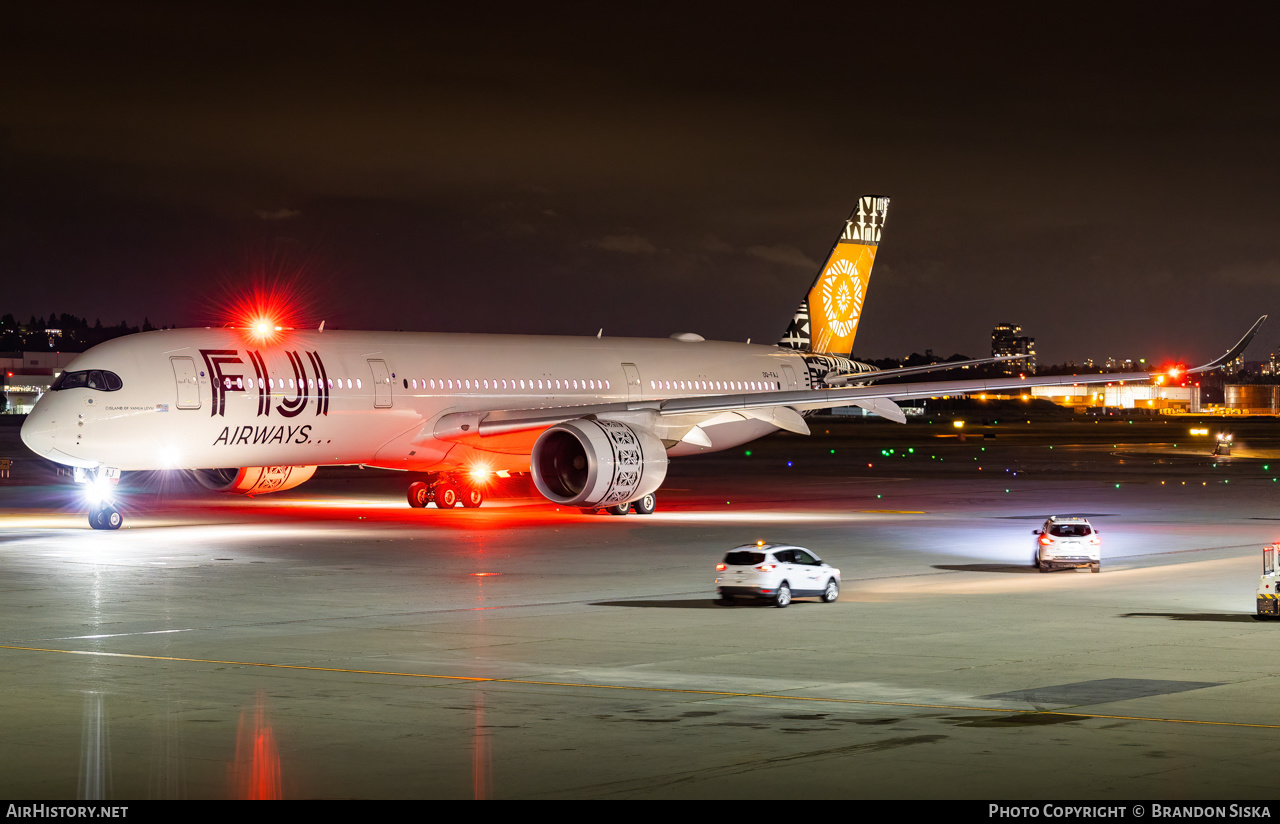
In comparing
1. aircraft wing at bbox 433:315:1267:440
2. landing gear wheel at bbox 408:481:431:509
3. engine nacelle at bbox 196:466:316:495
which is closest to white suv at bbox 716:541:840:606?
aircraft wing at bbox 433:315:1267:440

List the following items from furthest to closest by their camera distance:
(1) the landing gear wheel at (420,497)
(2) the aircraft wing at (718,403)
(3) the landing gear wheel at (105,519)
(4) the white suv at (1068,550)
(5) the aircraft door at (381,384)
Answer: (1) the landing gear wheel at (420,497) → (2) the aircraft wing at (718,403) → (5) the aircraft door at (381,384) → (3) the landing gear wheel at (105,519) → (4) the white suv at (1068,550)

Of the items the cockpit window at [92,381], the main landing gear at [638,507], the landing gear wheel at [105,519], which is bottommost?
the landing gear wheel at [105,519]

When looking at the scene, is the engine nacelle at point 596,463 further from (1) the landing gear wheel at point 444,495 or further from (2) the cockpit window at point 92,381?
(2) the cockpit window at point 92,381

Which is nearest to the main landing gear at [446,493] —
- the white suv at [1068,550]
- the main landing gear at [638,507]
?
the main landing gear at [638,507]

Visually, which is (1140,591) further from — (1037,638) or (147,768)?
(147,768)

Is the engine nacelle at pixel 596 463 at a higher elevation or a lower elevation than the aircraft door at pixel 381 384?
lower

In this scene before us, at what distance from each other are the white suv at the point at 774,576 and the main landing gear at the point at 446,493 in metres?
20.2

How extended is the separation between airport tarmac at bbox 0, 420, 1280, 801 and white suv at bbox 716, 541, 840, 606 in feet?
1.03

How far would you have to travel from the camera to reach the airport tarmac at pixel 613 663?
12.2 meters

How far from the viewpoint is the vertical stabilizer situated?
180 feet

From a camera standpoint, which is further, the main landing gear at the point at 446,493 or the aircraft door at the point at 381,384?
the main landing gear at the point at 446,493

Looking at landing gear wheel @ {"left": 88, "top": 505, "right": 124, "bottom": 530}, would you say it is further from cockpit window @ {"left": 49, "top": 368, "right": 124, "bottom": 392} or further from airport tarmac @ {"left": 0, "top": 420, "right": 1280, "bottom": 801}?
cockpit window @ {"left": 49, "top": 368, "right": 124, "bottom": 392}

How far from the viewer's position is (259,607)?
22781 mm
